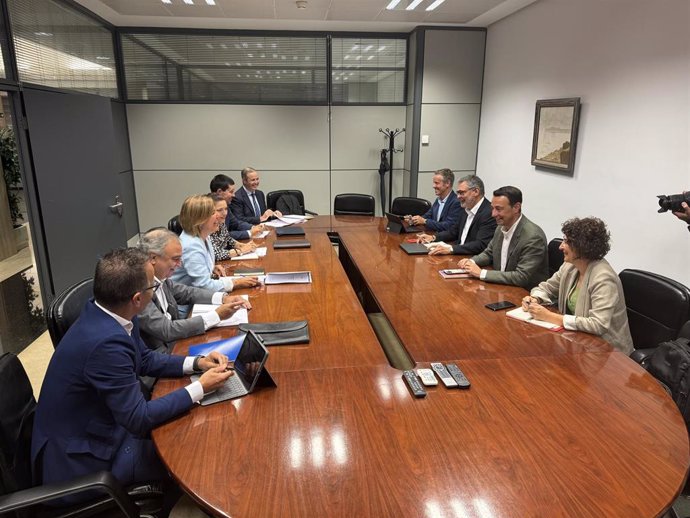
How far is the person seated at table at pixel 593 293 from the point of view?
212cm

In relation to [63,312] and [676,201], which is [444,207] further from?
[63,312]

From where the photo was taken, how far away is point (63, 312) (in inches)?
71.6

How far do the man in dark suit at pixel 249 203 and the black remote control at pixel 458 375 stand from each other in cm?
335

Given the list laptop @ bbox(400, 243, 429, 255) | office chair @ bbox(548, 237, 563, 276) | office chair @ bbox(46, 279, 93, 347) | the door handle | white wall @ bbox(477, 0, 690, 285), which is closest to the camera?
office chair @ bbox(46, 279, 93, 347)

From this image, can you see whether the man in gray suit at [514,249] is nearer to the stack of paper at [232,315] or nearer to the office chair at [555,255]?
the office chair at [555,255]

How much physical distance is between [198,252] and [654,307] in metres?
2.50

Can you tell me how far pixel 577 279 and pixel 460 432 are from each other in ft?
4.58

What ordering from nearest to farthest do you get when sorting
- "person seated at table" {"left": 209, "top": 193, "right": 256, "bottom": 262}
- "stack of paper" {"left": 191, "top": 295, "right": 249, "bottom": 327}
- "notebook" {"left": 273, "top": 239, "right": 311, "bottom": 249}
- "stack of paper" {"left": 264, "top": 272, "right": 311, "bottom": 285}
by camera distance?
"stack of paper" {"left": 191, "top": 295, "right": 249, "bottom": 327} < "stack of paper" {"left": 264, "top": 272, "right": 311, "bottom": 285} < "person seated at table" {"left": 209, "top": 193, "right": 256, "bottom": 262} < "notebook" {"left": 273, "top": 239, "right": 311, "bottom": 249}

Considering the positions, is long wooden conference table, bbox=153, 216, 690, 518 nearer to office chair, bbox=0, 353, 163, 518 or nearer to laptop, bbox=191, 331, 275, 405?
laptop, bbox=191, 331, 275, 405

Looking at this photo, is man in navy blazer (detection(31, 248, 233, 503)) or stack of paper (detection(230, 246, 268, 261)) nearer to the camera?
man in navy blazer (detection(31, 248, 233, 503))

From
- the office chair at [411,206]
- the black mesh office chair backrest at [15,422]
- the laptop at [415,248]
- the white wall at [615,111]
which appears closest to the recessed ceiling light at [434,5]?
the white wall at [615,111]

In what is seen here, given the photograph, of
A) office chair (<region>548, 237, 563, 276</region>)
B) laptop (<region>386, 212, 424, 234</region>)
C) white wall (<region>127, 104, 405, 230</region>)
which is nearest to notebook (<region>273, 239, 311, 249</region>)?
laptop (<region>386, 212, 424, 234</region>)

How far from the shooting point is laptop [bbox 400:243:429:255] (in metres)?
3.56

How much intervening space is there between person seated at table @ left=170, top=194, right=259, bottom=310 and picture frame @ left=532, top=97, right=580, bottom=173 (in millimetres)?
3280
